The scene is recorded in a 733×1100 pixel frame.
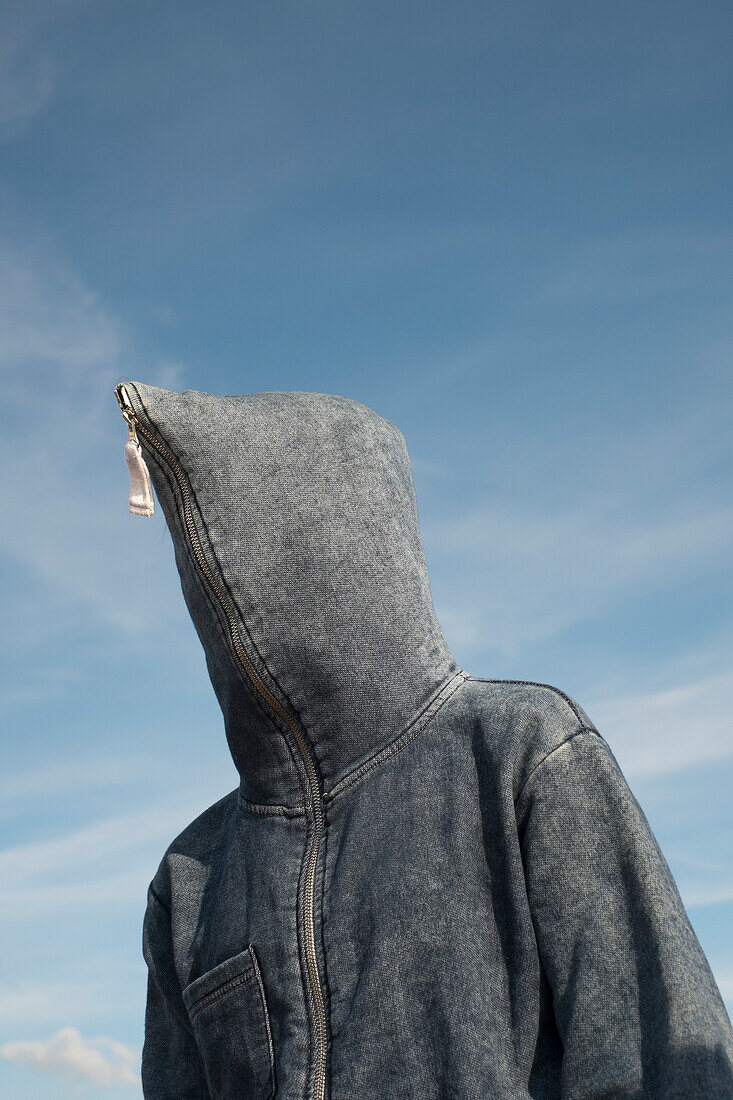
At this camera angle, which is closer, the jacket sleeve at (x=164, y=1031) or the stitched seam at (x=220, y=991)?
the stitched seam at (x=220, y=991)

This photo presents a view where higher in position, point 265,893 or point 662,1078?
point 265,893

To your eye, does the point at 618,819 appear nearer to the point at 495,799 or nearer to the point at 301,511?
the point at 495,799

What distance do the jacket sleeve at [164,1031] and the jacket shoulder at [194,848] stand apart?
6 centimetres

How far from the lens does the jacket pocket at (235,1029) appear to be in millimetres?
2635

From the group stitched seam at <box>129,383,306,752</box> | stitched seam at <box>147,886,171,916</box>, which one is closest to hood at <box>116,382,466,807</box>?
stitched seam at <box>129,383,306,752</box>

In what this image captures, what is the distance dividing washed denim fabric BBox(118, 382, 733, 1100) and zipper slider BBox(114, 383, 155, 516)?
1.2 inches

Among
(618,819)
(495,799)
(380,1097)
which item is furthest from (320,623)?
(380,1097)

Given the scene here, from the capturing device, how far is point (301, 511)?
9.14ft

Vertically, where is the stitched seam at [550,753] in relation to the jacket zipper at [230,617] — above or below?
below

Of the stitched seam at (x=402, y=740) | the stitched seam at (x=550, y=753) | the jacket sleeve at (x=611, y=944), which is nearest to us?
the jacket sleeve at (x=611, y=944)

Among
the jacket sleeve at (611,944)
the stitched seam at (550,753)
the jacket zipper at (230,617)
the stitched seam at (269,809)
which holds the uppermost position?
the jacket zipper at (230,617)

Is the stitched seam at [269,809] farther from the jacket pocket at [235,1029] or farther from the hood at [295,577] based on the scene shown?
the jacket pocket at [235,1029]

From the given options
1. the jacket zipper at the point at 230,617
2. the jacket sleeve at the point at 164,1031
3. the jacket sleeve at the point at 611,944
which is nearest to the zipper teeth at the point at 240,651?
the jacket zipper at the point at 230,617

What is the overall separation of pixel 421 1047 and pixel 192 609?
1.20 m
